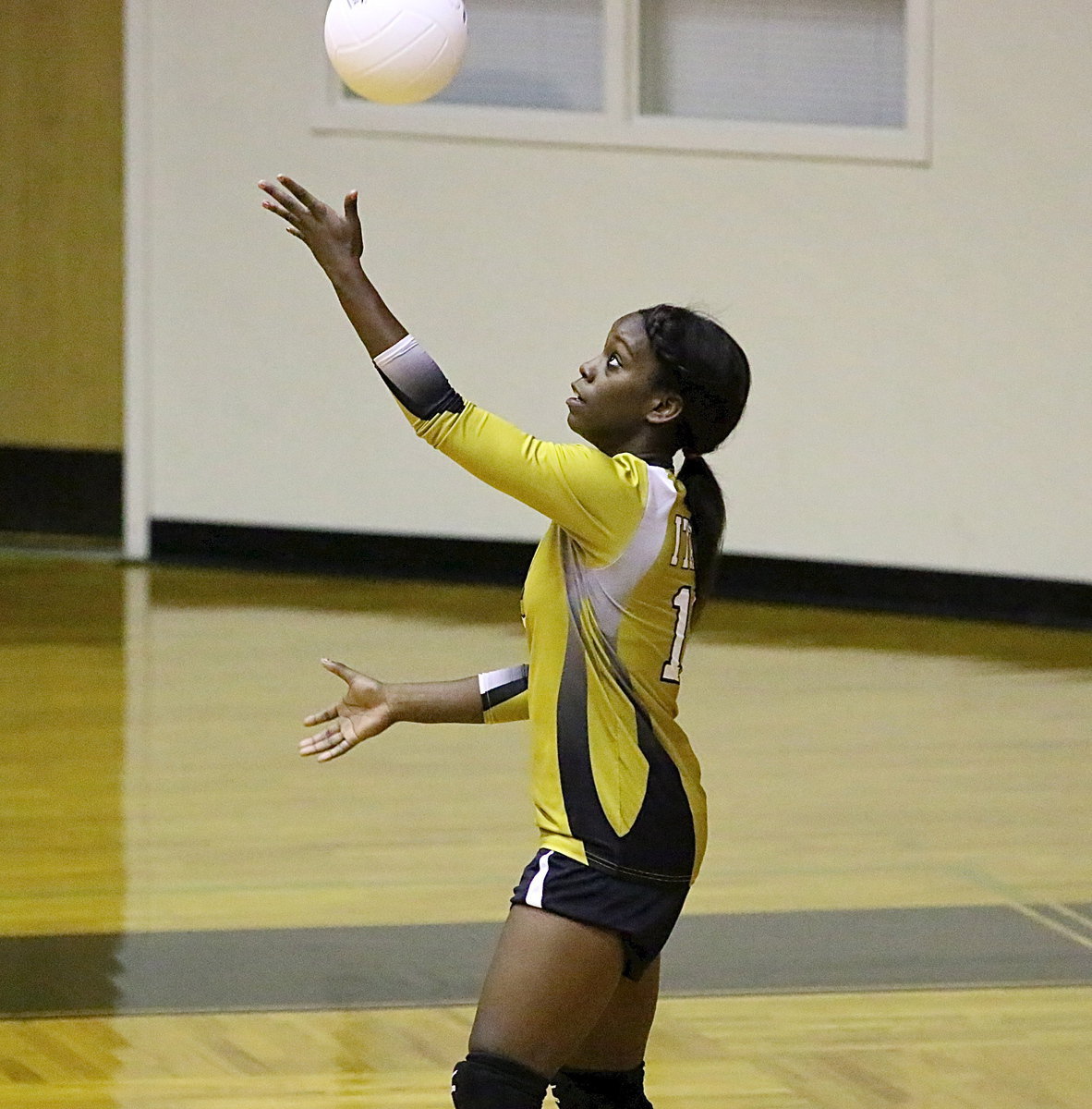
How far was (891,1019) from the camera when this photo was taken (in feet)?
13.0

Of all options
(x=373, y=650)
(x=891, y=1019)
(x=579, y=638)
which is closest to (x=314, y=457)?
(x=373, y=650)

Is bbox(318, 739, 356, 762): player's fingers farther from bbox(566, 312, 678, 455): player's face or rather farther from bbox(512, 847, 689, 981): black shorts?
bbox(566, 312, 678, 455): player's face

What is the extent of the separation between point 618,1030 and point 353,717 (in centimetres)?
55

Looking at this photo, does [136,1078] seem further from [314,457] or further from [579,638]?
[314,457]

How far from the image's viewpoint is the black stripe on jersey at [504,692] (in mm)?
2957

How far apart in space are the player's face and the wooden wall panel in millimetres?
7079

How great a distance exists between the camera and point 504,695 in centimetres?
296

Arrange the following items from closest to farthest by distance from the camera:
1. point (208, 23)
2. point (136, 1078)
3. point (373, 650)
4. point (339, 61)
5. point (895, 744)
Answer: point (339, 61) < point (136, 1078) < point (895, 744) < point (373, 650) < point (208, 23)

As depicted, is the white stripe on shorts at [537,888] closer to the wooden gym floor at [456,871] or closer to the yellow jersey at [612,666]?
the yellow jersey at [612,666]

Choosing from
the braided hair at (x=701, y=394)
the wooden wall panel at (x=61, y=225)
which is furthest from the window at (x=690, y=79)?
the braided hair at (x=701, y=394)

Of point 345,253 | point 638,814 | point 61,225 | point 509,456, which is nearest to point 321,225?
point 345,253

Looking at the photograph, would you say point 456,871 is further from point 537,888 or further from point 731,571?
point 731,571

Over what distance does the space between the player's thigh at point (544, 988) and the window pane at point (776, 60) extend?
6145 mm

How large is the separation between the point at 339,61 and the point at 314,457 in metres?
5.86
